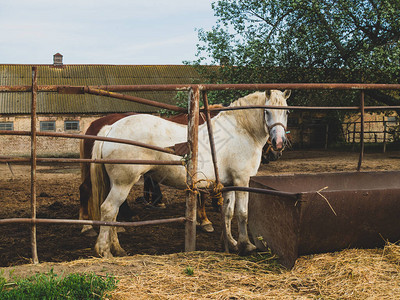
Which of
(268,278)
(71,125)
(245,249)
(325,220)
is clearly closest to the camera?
(268,278)

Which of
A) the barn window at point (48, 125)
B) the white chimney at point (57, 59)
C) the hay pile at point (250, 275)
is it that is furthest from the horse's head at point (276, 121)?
the white chimney at point (57, 59)

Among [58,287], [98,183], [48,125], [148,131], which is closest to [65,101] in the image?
[48,125]

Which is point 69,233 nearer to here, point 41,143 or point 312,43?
point 312,43

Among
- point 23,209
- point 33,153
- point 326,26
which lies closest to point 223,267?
point 33,153

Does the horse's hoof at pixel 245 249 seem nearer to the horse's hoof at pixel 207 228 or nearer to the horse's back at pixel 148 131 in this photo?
the horse's back at pixel 148 131

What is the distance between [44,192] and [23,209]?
1703 mm

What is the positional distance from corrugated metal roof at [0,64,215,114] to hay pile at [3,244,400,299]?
820 inches

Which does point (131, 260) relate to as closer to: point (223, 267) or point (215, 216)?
point (223, 267)

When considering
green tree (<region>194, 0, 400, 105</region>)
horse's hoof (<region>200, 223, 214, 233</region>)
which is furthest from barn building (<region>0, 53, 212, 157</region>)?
horse's hoof (<region>200, 223, 214, 233</region>)

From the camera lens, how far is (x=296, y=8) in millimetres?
13211

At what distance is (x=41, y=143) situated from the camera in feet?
72.4

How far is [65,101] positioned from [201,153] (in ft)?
72.5

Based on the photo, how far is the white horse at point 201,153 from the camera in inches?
156

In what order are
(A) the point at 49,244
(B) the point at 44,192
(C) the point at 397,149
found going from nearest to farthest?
(A) the point at 49,244 → (B) the point at 44,192 → (C) the point at 397,149
